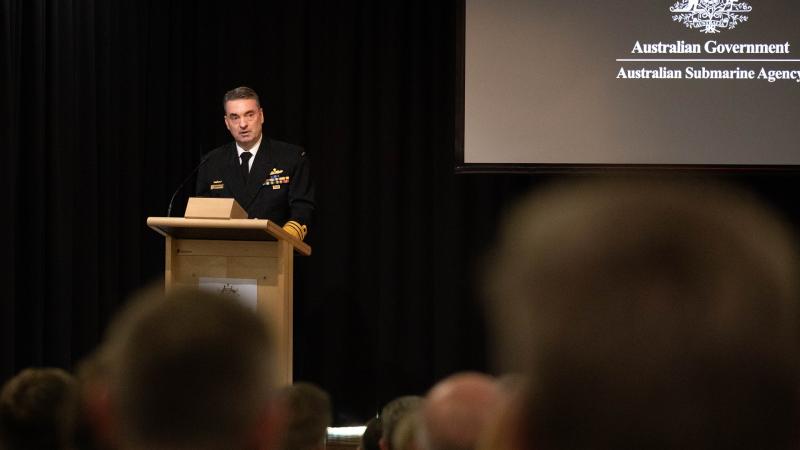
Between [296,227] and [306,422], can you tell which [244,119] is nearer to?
[296,227]

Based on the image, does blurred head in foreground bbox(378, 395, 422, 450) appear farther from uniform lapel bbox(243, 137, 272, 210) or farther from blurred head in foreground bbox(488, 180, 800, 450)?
uniform lapel bbox(243, 137, 272, 210)

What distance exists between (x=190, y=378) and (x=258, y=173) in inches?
170

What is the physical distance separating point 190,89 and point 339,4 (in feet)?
3.47

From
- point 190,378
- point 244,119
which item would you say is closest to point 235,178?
point 244,119

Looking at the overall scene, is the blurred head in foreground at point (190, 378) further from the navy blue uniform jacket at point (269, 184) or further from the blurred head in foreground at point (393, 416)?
the navy blue uniform jacket at point (269, 184)

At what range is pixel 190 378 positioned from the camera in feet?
2.09

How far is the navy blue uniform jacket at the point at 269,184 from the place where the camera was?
4.86 metres

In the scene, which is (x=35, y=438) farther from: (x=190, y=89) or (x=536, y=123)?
(x=190, y=89)

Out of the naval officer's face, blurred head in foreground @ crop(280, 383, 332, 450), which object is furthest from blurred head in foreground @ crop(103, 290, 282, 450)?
the naval officer's face

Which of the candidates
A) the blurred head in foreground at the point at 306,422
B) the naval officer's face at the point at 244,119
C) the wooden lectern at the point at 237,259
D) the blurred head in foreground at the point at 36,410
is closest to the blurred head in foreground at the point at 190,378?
the blurred head in foreground at the point at 36,410

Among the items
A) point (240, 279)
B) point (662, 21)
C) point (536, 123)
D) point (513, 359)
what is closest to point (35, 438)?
point (513, 359)

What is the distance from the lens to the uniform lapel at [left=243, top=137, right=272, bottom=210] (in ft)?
16.0

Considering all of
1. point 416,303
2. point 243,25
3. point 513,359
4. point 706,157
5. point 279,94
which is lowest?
point 416,303

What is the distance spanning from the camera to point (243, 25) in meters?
6.11
